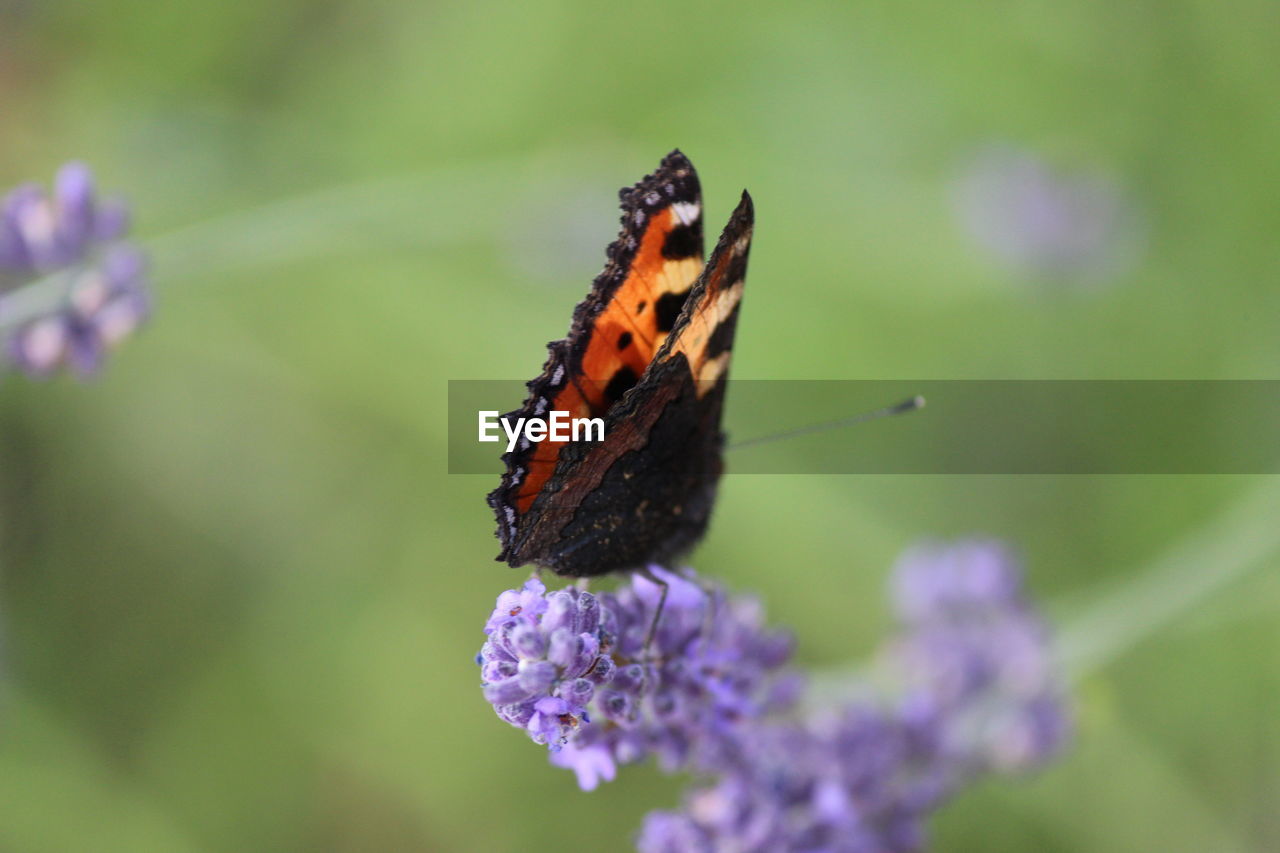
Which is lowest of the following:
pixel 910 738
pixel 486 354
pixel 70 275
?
pixel 910 738

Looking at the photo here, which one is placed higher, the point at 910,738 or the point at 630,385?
the point at 630,385

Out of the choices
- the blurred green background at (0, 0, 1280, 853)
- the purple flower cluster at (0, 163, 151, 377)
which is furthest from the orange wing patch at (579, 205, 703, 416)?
the blurred green background at (0, 0, 1280, 853)

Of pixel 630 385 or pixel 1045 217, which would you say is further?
pixel 1045 217

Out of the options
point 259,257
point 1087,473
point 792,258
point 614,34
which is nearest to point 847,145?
point 792,258

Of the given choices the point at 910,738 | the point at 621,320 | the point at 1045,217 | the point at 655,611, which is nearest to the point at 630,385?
the point at 621,320

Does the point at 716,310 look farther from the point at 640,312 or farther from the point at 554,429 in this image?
the point at 554,429

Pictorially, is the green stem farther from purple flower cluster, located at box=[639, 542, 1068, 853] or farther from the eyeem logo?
the eyeem logo
